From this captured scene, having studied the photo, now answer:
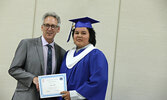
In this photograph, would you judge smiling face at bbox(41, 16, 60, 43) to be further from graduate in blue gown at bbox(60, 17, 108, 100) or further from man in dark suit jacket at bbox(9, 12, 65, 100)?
graduate in blue gown at bbox(60, 17, 108, 100)

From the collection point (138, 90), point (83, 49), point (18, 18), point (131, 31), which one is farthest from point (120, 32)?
point (18, 18)

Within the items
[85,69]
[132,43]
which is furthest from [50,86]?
[132,43]

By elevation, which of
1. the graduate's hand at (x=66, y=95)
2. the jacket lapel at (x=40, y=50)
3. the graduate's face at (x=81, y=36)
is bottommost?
the graduate's hand at (x=66, y=95)

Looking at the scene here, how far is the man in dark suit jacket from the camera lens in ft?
7.63

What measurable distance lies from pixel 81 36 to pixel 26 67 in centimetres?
72

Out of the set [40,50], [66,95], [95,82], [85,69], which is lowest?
[66,95]

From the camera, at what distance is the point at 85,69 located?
2229 mm

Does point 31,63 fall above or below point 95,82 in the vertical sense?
above

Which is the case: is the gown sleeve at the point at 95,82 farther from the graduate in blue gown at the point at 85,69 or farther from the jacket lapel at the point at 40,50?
the jacket lapel at the point at 40,50

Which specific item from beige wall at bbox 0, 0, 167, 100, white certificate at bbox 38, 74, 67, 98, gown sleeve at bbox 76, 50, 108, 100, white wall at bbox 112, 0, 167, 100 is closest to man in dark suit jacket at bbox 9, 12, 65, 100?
white certificate at bbox 38, 74, 67, 98

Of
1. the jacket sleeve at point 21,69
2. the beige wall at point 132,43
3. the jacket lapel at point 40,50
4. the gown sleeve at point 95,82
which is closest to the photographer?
the gown sleeve at point 95,82

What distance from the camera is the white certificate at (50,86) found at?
84.6 inches

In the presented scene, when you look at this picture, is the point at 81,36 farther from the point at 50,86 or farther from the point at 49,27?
the point at 50,86

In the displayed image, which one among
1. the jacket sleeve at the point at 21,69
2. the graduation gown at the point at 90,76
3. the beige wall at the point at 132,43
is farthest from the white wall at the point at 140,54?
the jacket sleeve at the point at 21,69
